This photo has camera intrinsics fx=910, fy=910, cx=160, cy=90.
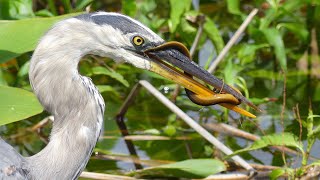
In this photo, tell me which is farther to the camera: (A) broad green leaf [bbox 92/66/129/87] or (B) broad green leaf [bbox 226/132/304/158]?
(A) broad green leaf [bbox 92/66/129/87]

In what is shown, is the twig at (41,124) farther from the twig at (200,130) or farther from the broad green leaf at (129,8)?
the broad green leaf at (129,8)

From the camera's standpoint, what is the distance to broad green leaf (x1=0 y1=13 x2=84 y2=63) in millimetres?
4559

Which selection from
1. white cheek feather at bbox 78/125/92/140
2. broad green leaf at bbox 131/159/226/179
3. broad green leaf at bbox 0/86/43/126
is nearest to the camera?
white cheek feather at bbox 78/125/92/140

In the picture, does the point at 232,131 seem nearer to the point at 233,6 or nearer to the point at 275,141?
the point at 275,141

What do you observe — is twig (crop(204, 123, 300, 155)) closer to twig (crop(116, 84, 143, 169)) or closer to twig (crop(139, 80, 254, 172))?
twig (crop(139, 80, 254, 172))

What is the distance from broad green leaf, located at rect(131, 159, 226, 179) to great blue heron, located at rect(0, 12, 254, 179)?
1072mm

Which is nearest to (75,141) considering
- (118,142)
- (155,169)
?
(155,169)

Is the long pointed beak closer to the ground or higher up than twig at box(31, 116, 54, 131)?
higher up

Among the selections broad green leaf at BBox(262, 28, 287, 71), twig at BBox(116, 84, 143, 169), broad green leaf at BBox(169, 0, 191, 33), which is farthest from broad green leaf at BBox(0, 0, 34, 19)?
broad green leaf at BBox(262, 28, 287, 71)

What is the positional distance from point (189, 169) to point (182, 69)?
4.10 feet

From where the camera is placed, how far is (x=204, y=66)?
5727mm

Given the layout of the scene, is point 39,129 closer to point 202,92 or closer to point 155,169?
point 155,169

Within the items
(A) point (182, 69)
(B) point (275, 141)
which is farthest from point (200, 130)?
(A) point (182, 69)

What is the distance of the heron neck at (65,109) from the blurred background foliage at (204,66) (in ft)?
3.44
